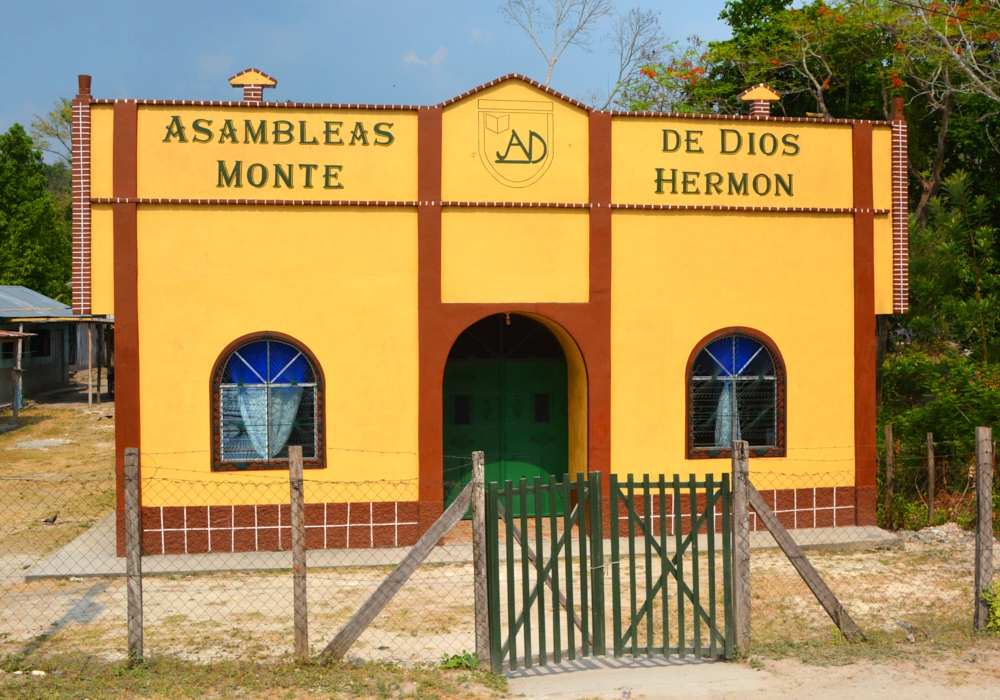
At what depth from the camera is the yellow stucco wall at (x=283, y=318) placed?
10.9 metres

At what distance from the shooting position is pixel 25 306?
31.1 metres

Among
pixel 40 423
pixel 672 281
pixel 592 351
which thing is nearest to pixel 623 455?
pixel 592 351

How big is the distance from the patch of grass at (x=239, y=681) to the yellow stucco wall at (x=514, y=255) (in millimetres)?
5496

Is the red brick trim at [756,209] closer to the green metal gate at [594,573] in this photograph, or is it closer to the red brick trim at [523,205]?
the red brick trim at [523,205]

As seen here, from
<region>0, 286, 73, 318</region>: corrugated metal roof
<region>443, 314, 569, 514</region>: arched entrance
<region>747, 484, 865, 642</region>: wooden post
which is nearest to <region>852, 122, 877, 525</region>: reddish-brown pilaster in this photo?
<region>443, 314, 569, 514</region>: arched entrance

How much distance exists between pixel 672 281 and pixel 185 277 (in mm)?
5881

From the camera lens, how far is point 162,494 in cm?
1084

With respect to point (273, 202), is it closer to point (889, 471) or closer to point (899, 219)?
point (899, 219)

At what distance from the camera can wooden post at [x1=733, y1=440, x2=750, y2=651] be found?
716 cm

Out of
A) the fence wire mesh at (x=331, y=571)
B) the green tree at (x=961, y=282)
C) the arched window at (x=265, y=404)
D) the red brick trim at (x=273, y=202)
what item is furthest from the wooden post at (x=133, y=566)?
the green tree at (x=961, y=282)

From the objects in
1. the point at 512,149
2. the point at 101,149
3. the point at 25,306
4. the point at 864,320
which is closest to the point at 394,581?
the point at 512,149

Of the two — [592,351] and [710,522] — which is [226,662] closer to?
[710,522]

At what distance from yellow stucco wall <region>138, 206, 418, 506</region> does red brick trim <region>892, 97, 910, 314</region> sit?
629 cm

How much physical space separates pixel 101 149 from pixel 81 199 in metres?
0.62
